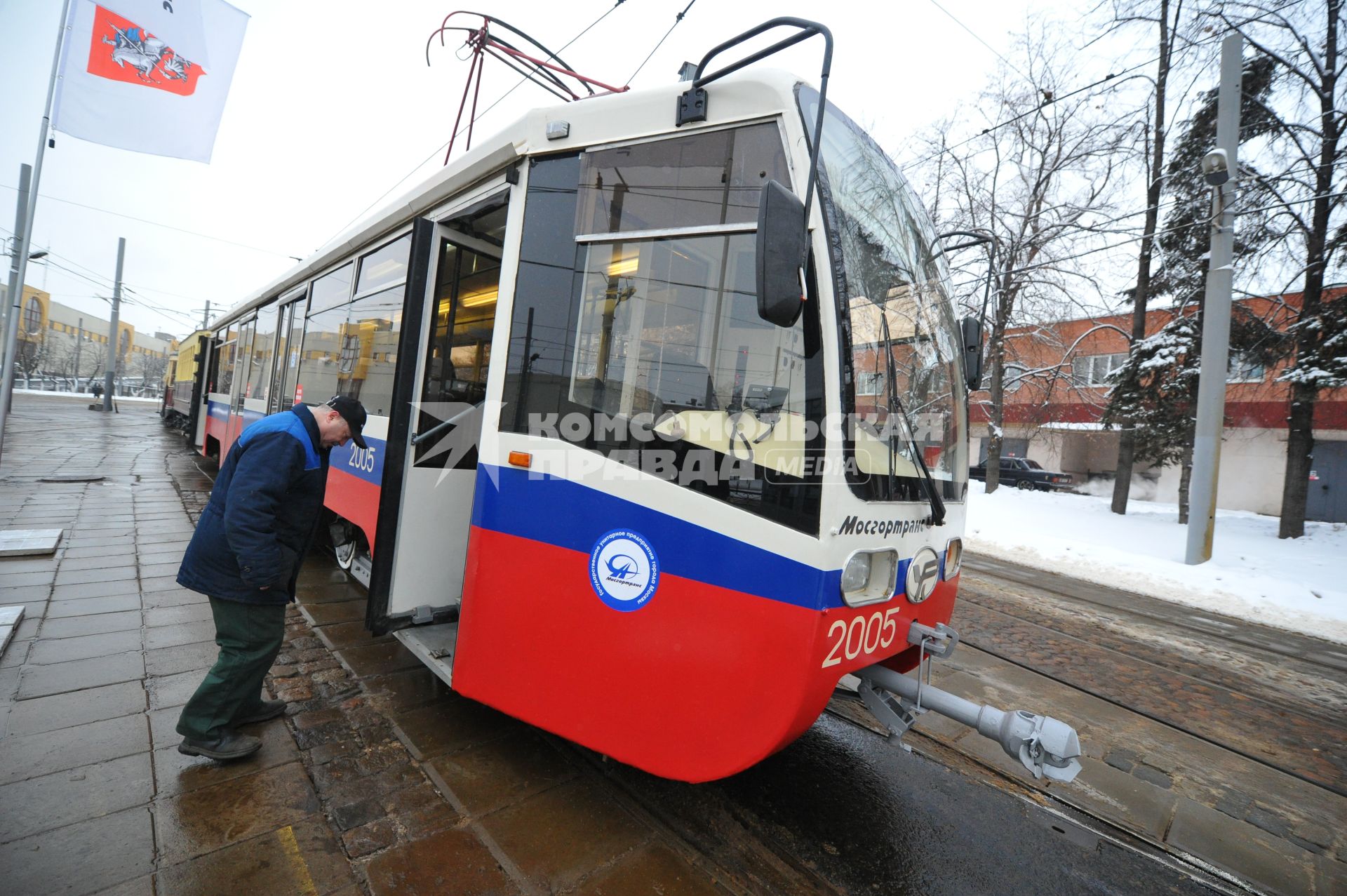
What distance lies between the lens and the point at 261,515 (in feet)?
8.77

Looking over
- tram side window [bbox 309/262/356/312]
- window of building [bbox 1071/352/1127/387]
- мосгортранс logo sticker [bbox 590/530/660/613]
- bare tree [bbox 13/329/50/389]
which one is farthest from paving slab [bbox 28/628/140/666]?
bare tree [bbox 13/329/50/389]

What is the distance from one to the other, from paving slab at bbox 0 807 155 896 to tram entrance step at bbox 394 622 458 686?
1.16 meters

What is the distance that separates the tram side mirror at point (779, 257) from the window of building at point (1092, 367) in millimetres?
19693

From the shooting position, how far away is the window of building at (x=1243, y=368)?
1325 cm

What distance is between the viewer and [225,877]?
2131 millimetres

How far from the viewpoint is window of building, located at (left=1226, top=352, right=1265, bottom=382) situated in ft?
43.5

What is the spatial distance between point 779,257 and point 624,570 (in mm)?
1289

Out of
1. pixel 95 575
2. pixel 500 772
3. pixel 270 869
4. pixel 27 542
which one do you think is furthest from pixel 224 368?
pixel 270 869

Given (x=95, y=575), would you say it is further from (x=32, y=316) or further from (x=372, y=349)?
(x=32, y=316)

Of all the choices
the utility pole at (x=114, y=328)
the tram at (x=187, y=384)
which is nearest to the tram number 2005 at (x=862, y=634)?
the tram at (x=187, y=384)

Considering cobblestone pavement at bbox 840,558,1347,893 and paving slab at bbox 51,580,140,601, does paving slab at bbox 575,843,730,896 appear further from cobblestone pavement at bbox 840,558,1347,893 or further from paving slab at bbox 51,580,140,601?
paving slab at bbox 51,580,140,601

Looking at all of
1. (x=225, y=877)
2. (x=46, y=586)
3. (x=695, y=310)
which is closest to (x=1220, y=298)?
(x=695, y=310)

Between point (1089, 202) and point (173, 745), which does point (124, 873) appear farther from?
→ point (1089, 202)

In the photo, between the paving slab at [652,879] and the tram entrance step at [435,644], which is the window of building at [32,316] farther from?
the paving slab at [652,879]
